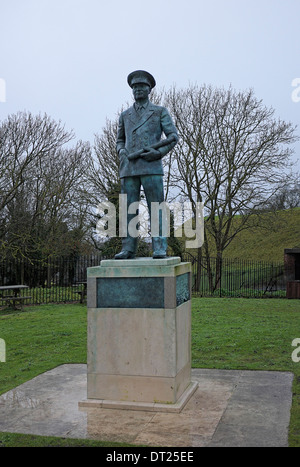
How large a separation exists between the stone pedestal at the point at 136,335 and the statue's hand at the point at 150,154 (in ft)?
4.51

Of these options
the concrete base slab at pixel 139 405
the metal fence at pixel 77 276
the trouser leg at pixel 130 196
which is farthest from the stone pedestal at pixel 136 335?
the metal fence at pixel 77 276

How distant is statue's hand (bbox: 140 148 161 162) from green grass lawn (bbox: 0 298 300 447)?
354cm

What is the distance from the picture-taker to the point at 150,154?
627cm

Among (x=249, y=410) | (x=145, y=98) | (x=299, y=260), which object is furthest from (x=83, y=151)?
(x=249, y=410)

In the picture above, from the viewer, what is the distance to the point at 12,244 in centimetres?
2180

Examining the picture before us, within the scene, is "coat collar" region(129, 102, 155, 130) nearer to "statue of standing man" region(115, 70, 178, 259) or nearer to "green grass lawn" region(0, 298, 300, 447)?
"statue of standing man" region(115, 70, 178, 259)

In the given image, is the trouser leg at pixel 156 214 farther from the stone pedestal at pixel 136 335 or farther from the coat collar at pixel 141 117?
the coat collar at pixel 141 117

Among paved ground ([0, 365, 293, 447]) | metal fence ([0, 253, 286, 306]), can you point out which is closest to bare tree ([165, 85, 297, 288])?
metal fence ([0, 253, 286, 306])

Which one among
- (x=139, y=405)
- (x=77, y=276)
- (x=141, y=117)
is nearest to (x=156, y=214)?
(x=141, y=117)

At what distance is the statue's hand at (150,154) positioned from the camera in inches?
247

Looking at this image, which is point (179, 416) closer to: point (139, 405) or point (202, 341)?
point (139, 405)

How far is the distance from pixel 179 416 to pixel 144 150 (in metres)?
3.41

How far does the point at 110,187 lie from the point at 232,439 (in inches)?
732
